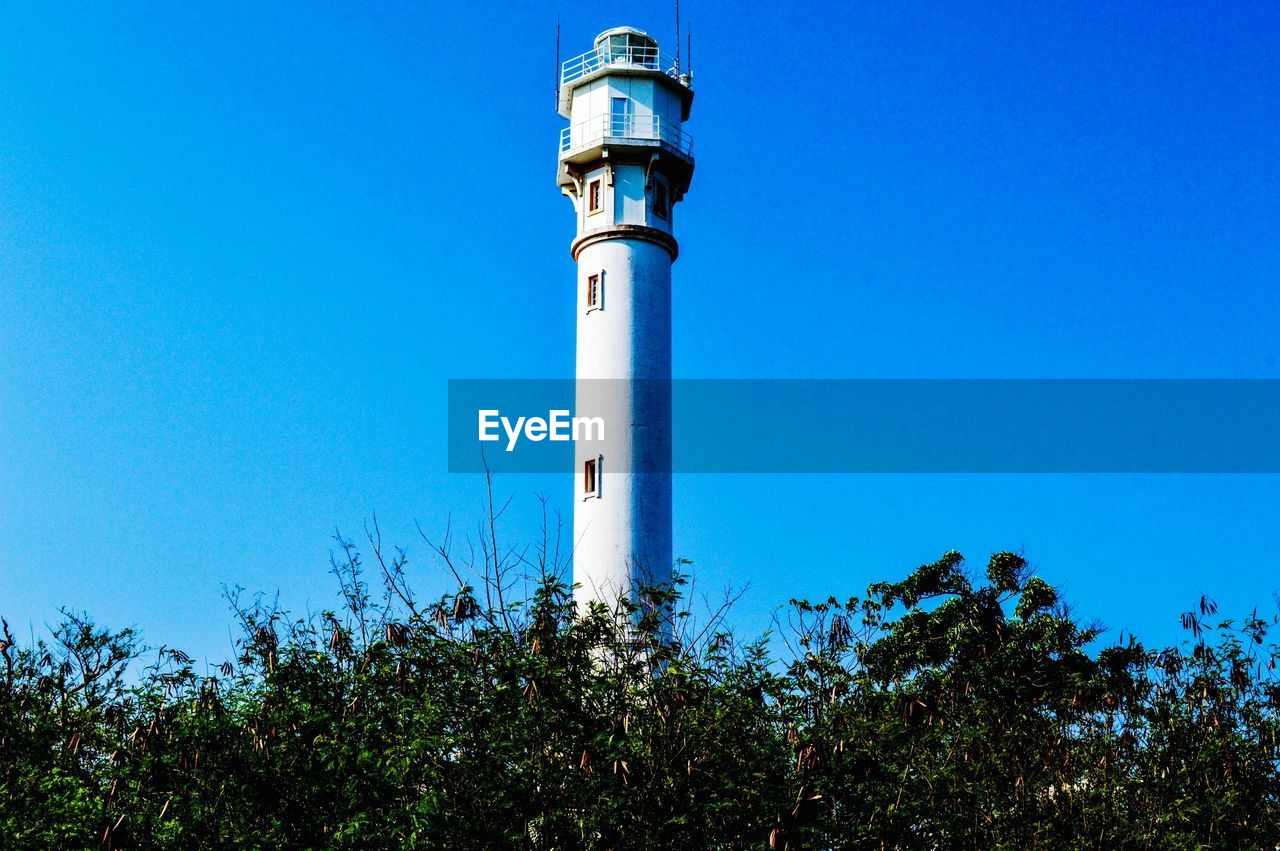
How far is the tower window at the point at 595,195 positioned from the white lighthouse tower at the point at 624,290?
4 cm

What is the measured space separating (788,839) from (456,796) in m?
3.84

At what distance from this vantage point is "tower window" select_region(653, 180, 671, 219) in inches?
1390

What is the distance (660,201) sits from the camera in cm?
3556

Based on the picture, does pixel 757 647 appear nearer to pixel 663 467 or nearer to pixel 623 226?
pixel 663 467

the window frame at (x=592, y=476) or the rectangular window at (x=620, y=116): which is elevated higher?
the rectangular window at (x=620, y=116)

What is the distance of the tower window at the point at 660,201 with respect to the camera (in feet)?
116

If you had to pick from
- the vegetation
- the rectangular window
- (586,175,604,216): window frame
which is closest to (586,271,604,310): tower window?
(586,175,604,216): window frame

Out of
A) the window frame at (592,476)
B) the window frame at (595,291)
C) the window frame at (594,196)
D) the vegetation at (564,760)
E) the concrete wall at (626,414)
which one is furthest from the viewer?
the window frame at (594,196)

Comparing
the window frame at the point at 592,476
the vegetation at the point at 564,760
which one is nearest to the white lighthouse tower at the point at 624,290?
the window frame at the point at 592,476

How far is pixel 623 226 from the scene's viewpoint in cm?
3447

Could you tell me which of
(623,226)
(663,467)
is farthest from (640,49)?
(663,467)

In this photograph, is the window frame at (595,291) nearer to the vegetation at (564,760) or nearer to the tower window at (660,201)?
the tower window at (660,201)

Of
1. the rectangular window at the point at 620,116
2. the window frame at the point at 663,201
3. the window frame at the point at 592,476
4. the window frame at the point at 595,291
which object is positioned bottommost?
the window frame at the point at 592,476

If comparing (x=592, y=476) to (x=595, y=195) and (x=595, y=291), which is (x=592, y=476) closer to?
(x=595, y=291)
